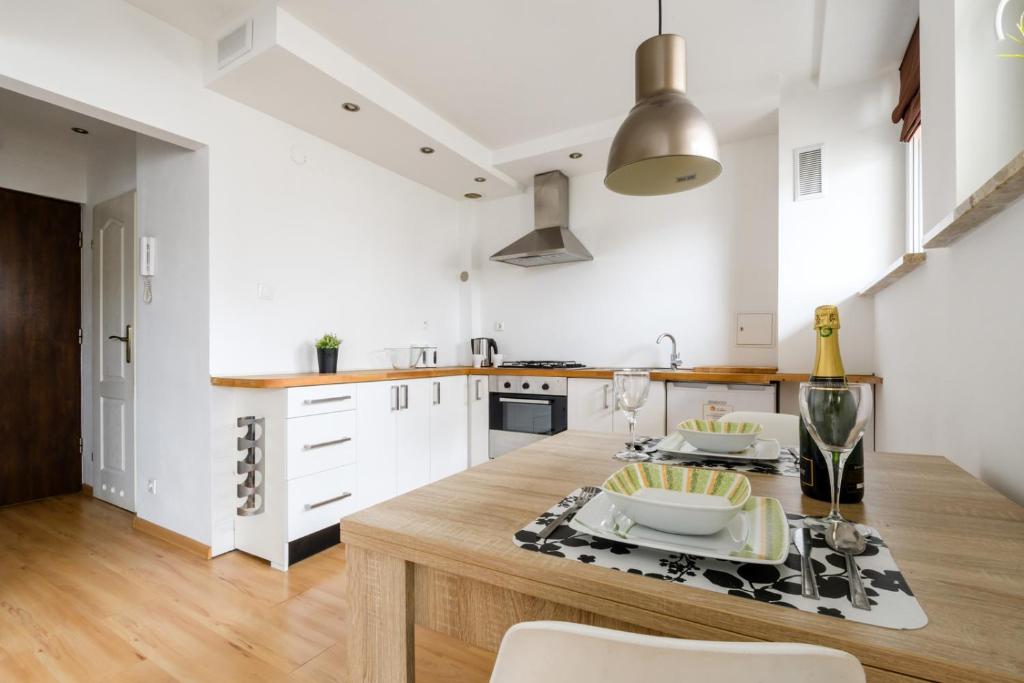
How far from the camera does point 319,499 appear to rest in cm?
249

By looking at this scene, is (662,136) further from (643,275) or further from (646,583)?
(643,275)

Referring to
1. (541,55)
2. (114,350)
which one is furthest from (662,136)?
(114,350)

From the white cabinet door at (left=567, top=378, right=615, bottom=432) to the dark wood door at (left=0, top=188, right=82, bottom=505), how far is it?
3748 millimetres

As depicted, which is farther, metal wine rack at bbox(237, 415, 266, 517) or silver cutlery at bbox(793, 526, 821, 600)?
metal wine rack at bbox(237, 415, 266, 517)

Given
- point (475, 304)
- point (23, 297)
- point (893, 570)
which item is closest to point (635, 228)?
point (475, 304)

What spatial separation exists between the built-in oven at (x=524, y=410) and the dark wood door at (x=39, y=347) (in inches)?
125

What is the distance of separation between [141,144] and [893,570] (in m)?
3.87

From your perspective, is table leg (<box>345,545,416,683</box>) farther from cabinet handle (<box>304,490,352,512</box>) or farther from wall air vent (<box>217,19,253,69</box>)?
wall air vent (<box>217,19,253,69</box>)

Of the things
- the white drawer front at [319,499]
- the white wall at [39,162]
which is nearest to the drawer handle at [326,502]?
the white drawer front at [319,499]

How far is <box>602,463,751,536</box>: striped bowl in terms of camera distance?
1.95 feet

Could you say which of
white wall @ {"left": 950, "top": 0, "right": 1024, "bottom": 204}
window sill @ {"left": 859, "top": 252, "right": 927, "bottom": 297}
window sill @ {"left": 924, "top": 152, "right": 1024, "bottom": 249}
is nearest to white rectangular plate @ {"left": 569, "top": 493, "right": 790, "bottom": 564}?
window sill @ {"left": 924, "top": 152, "right": 1024, "bottom": 249}

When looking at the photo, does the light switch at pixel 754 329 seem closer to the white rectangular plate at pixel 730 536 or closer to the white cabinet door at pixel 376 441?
the white cabinet door at pixel 376 441

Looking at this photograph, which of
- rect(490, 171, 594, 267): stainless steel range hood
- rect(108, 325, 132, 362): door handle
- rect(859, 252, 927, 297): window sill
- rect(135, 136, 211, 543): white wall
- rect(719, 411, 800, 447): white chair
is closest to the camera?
rect(719, 411, 800, 447): white chair

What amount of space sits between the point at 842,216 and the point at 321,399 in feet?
10.6
